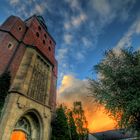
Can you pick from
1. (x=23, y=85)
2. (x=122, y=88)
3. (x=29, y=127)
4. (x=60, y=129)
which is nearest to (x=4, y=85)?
(x=23, y=85)

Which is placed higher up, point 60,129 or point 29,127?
point 60,129

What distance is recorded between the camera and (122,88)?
553 inches

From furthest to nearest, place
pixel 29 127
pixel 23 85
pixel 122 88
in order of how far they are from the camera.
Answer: pixel 29 127 → pixel 23 85 → pixel 122 88

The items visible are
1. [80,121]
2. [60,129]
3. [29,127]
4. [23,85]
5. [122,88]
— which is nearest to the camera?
[122,88]

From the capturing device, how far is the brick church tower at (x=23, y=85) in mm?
14648

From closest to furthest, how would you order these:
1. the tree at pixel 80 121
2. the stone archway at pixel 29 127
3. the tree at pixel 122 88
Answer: the tree at pixel 122 88
the stone archway at pixel 29 127
the tree at pixel 80 121

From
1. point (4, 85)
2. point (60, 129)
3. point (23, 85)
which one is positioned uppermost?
point (23, 85)

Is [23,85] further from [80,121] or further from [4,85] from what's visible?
[80,121]

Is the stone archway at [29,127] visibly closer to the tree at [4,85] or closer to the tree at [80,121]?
the tree at [4,85]

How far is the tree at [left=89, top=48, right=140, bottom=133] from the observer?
13.1 meters

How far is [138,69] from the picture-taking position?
13273 mm

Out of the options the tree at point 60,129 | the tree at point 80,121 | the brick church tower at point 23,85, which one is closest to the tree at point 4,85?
the brick church tower at point 23,85

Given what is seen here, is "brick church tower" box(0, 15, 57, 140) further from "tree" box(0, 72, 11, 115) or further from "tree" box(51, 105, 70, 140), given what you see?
"tree" box(51, 105, 70, 140)

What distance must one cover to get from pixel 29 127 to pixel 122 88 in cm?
1142
